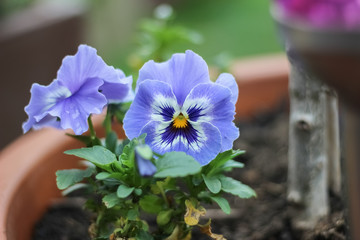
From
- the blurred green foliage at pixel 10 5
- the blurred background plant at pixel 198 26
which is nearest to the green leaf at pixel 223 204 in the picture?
the blurred green foliage at pixel 10 5

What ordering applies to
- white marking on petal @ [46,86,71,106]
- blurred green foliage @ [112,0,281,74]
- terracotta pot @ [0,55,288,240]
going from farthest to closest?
blurred green foliage @ [112,0,281,74], terracotta pot @ [0,55,288,240], white marking on petal @ [46,86,71,106]

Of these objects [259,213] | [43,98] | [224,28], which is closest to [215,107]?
[43,98]

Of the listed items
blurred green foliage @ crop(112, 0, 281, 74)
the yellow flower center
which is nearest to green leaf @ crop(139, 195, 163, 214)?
the yellow flower center

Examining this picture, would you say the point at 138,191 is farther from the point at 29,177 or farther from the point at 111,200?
the point at 29,177

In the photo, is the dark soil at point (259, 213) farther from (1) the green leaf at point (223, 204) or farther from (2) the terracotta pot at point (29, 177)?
(1) the green leaf at point (223, 204)

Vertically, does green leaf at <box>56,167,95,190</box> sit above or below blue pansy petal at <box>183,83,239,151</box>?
below

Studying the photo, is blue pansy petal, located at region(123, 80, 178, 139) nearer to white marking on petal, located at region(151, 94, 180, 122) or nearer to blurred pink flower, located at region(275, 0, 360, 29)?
white marking on petal, located at region(151, 94, 180, 122)
